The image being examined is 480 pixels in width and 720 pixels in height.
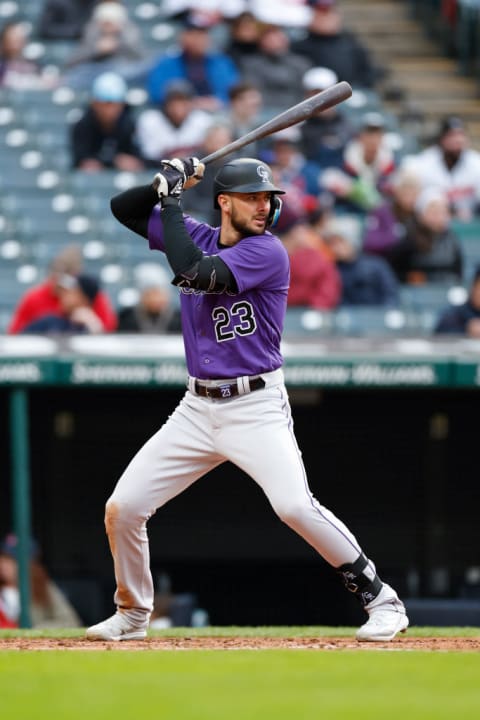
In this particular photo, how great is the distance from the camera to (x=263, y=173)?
5.67 m

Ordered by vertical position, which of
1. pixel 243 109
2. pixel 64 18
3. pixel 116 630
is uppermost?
pixel 64 18

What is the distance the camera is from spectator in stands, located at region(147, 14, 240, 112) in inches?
469

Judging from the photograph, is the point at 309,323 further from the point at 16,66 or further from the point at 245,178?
the point at 245,178

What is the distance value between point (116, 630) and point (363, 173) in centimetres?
606

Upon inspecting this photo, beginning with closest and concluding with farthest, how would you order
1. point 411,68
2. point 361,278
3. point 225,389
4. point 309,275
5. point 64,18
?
1. point 225,389
2. point 309,275
3. point 361,278
4. point 64,18
5. point 411,68

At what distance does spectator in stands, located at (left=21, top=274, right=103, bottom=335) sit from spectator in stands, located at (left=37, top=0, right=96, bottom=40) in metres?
3.79

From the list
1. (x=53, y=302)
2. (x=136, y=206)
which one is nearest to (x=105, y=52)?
(x=53, y=302)

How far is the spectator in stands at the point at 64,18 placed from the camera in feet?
42.2

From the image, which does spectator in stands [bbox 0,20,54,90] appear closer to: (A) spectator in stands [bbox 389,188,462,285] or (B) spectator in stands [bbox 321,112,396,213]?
(B) spectator in stands [bbox 321,112,396,213]

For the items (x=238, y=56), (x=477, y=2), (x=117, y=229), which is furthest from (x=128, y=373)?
(x=477, y=2)

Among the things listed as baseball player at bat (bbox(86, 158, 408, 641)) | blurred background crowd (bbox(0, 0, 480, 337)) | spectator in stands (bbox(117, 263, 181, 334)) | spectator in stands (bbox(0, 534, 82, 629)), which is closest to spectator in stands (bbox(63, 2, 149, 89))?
blurred background crowd (bbox(0, 0, 480, 337))

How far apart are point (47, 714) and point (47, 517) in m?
5.89

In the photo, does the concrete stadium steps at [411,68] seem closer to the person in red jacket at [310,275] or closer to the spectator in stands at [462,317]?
the person in red jacket at [310,275]

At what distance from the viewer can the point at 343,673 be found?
487 centimetres
